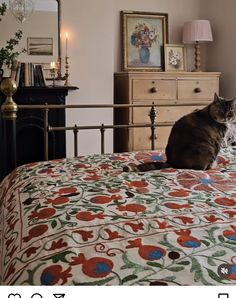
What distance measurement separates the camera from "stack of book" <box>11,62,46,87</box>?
12.4ft

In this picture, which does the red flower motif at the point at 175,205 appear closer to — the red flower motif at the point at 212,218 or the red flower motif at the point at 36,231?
the red flower motif at the point at 212,218

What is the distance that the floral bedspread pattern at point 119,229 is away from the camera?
3.02 ft

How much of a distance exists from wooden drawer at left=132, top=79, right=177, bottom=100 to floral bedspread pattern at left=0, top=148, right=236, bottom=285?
232 cm

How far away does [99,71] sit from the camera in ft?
13.4

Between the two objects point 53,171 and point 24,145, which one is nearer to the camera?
point 53,171

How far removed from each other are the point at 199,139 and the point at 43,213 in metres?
1.06

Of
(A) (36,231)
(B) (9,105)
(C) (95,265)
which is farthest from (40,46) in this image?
(C) (95,265)

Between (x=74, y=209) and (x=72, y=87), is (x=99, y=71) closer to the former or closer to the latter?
(x=72, y=87)

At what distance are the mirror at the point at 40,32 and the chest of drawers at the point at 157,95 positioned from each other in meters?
0.71

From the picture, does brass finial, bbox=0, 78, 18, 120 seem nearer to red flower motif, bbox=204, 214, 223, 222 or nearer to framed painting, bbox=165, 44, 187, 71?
red flower motif, bbox=204, 214, 223, 222

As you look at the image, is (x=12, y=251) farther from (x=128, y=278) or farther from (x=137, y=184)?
(x=137, y=184)

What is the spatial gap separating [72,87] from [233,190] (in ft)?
8.50
